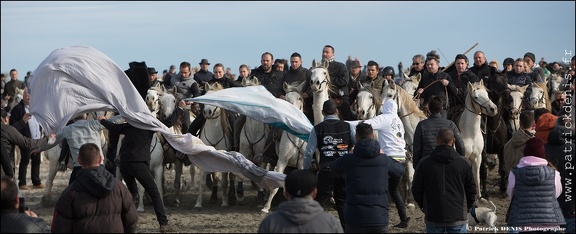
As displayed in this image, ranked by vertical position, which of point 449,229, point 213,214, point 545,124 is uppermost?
point 545,124

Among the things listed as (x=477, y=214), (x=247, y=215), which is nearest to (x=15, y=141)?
(x=247, y=215)

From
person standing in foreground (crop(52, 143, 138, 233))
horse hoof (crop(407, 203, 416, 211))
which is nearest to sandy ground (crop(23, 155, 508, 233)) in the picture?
horse hoof (crop(407, 203, 416, 211))

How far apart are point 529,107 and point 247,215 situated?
6.13 m

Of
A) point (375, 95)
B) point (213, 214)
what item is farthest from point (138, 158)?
point (375, 95)

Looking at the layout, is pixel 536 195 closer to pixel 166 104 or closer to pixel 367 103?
pixel 367 103

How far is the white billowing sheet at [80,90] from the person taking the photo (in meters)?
11.4

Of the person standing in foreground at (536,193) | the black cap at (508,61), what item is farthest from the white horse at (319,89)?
the black cap at (508,61)

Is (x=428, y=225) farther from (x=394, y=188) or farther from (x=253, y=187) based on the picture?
(x=253, y=187)

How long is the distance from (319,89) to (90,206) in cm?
676

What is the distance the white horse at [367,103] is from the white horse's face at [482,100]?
1.80m

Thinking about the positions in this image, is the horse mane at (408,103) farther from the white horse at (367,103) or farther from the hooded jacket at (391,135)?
the hooded jacket at (391,135)

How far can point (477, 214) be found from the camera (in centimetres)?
1202

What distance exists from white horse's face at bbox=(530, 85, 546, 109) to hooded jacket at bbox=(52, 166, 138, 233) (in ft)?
34.6

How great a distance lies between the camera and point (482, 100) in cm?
1463
